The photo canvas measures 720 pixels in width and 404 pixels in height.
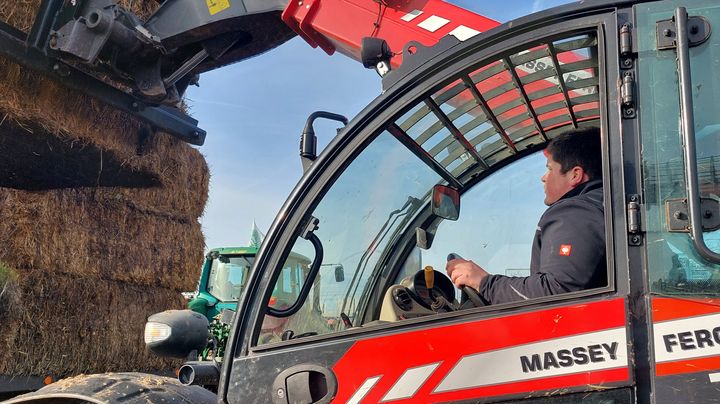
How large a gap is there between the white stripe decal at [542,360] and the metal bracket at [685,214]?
30cm

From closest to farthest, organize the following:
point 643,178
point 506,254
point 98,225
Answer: point 643,178
point 506,254
point 98,225

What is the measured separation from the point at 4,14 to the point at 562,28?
4.12 m

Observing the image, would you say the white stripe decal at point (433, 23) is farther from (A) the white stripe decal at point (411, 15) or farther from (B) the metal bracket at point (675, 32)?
(B) the metal bracket at point (675, 32)

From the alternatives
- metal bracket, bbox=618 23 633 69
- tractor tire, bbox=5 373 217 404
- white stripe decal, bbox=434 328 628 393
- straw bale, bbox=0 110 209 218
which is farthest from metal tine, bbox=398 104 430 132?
straw bale, bbox=0 110 209 218

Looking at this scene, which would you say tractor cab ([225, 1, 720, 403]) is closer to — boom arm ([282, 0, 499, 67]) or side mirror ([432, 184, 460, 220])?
side mirror ([432, 184, 460, 220])

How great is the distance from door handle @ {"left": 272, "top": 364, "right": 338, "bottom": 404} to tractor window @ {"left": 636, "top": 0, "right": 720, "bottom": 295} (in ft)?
3.18

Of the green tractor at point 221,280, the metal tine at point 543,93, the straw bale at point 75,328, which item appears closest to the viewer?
the metal tine at point 543,93

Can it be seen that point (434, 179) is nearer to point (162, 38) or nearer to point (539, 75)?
point (539, 75)

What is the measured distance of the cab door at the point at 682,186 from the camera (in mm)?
1641

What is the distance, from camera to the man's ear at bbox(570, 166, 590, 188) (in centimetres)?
256

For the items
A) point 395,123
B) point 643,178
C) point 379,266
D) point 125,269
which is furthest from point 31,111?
point 643,178

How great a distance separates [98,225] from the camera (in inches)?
230

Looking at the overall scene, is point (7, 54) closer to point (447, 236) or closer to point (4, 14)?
point (4, 14)

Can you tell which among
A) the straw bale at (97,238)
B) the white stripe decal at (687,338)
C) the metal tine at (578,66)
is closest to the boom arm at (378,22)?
the metal tine at (578,66)
